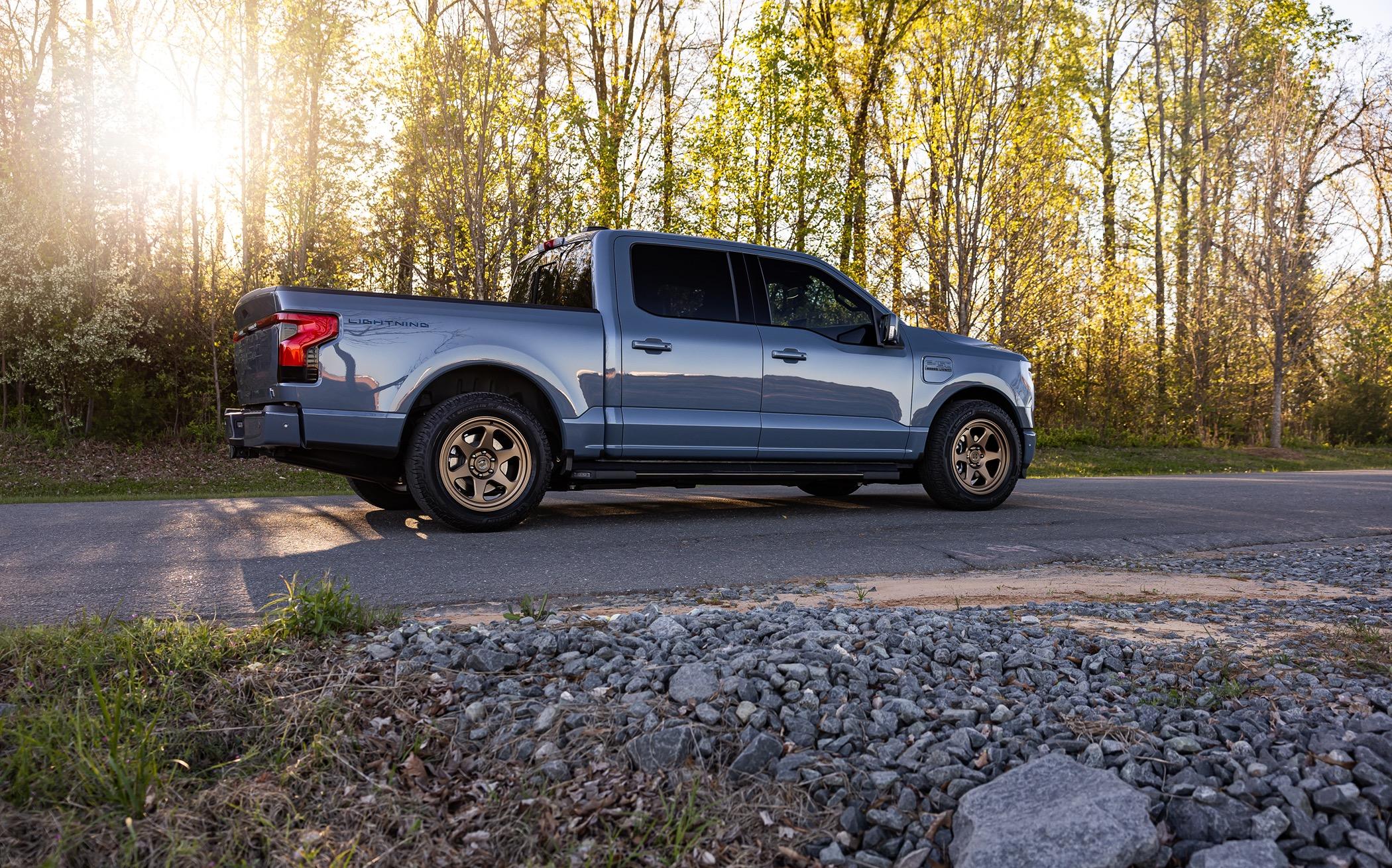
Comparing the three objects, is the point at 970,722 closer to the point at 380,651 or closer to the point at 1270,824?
the point at 1270,824

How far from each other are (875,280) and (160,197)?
13312 mm

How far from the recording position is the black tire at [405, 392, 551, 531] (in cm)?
626

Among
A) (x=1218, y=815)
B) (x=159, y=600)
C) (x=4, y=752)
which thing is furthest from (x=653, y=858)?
(x=159, y=600)

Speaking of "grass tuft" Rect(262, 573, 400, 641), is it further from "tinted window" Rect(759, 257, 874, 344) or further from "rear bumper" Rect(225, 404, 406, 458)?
"tinted window" Rect(759, 257, 874, 344)

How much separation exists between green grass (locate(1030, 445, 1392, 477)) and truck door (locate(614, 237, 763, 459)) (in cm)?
890

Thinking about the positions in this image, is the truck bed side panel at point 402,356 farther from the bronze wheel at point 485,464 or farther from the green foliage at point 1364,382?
the green foliage at point 1364,382

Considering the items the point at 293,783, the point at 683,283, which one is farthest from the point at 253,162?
the point at 293,783

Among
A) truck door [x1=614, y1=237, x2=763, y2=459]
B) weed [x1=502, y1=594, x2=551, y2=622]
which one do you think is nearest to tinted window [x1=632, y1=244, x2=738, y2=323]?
truck door [x1=614, y1=237, x2=763, y2=459]

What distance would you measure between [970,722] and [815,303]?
5362 millimetres

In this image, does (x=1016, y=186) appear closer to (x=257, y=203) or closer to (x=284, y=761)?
(x=257, y=203)

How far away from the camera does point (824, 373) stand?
7652mm

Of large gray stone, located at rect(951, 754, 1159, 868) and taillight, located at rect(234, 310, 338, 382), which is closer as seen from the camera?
large gray stone, located at rect(951, 754, 1159, 868)

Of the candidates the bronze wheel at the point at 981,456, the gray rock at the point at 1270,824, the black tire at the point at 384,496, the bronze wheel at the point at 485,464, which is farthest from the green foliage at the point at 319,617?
the bronze wheel at the point at 981,456

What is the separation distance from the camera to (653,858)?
2.28 metres
